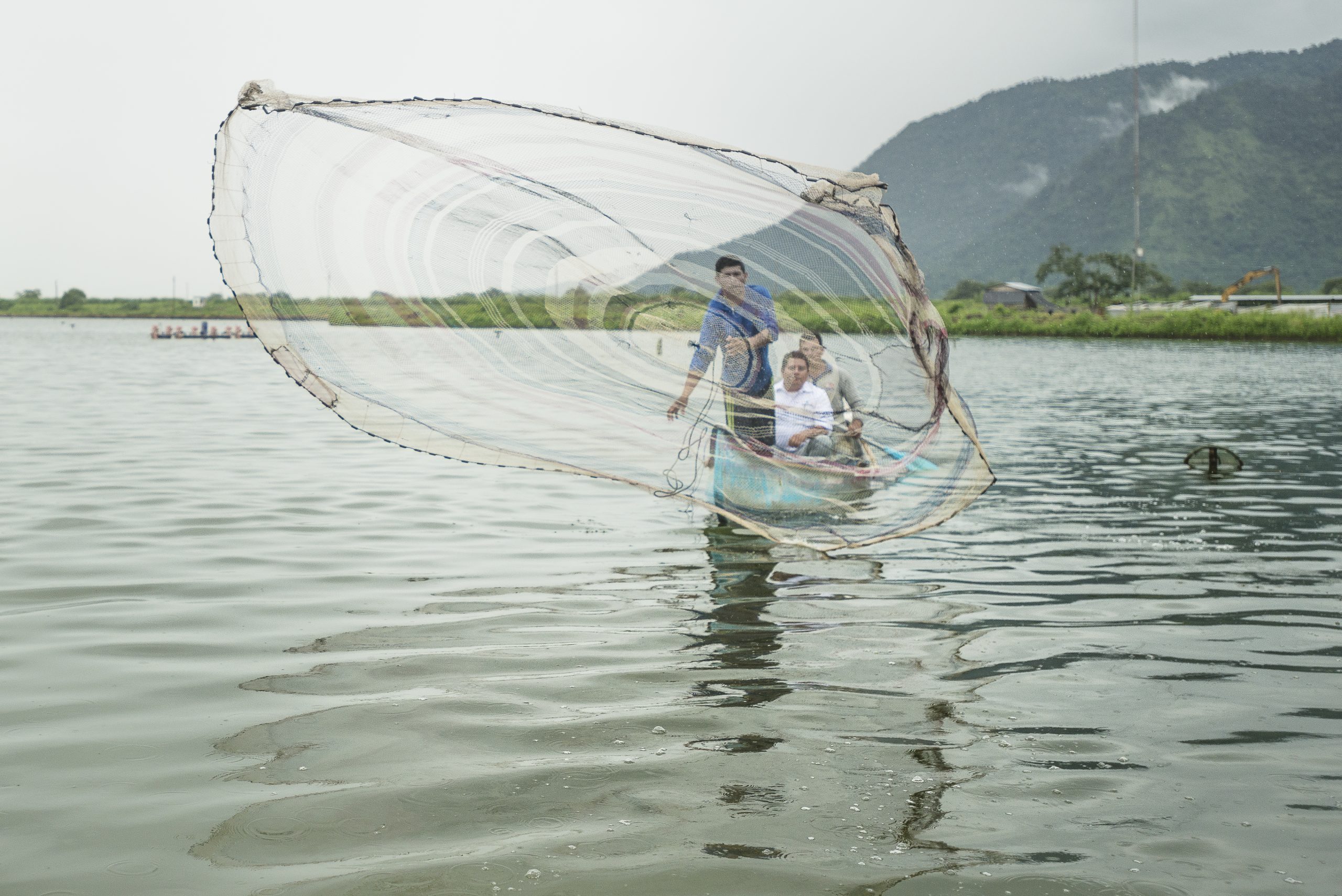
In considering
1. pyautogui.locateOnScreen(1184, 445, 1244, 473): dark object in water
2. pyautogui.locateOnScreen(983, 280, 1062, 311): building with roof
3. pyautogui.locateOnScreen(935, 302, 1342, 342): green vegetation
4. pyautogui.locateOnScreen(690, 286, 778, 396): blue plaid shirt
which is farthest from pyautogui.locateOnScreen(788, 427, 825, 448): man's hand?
pyautogui.locateOnScreen(983, 280, 1062, 311): building with roof

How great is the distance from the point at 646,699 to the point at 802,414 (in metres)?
2.31

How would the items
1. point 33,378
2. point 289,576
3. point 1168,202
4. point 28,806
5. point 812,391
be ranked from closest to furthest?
point 28,806, point 812,391, point 289,576, point 33,378, point 1168,202

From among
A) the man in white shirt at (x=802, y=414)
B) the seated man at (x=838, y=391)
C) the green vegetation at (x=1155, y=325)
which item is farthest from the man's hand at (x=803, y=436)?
the green vegetation at (x=1155, y=325)

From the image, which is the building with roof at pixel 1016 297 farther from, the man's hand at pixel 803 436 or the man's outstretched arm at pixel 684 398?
the man's outstretched arm at pixel 684 398

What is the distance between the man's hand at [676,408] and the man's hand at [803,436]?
2.64 feet

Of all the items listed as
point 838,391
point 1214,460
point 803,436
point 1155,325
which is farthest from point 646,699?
point 1155,325

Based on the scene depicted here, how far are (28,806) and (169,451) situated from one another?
12.7 metres

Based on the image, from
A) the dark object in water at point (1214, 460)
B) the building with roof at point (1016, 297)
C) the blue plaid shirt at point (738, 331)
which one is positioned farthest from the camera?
the building with roof at point (1016, 297)

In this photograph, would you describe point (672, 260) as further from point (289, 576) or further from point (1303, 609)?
point (1303, 609)

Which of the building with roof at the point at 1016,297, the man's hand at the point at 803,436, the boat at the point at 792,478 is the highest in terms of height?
the building with roof at the point at 1016,297

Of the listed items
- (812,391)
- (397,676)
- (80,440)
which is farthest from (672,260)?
(80,440)

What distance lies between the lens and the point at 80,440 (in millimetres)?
16891

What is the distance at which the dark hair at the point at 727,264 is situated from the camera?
6.70m

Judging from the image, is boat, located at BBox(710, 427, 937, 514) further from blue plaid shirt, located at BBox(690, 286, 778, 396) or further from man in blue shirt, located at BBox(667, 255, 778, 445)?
blue plaid shirt, located at BBox(690, 286, 778, 396)
